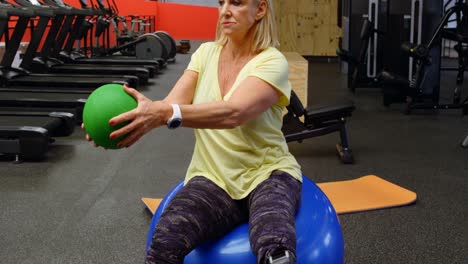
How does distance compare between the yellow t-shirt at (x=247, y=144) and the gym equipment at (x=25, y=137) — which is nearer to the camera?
the yellow t-shirt at (x=247, y=144)

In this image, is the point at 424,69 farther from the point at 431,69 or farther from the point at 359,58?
the point at 359,58

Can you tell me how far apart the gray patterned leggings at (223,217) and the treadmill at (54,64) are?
4.24 metres

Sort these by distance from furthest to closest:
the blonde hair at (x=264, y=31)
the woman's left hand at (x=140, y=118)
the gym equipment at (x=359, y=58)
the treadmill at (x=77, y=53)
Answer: the treadmill at (x=77, y=53), the gym equipment at (x=359, y=58), the blonde hair at (x=264, y=31), the woman's left hand at (x=140, y=118)

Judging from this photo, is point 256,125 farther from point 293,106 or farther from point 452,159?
point 452,159

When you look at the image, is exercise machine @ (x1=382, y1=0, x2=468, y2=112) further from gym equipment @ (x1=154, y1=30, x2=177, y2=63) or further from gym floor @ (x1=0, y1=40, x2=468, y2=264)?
gym equipment @ (x1=154, y1=30, x2=177, y2=63)

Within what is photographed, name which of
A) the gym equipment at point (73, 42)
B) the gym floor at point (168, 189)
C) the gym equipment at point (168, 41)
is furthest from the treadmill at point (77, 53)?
the gym floor at point (168, 189)

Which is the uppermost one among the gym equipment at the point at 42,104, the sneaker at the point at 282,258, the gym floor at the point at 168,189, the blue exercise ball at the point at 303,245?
the sneaker at the point at 282,258

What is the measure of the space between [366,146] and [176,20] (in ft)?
28.3

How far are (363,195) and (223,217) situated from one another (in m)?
1.67

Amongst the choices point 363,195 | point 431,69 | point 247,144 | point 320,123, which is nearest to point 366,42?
point 431,69

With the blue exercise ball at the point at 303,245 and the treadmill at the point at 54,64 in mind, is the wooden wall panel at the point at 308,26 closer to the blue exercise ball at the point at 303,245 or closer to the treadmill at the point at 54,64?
the treadmill at the point at 54,64

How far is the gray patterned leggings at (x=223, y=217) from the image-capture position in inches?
56.9

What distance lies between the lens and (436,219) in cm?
281

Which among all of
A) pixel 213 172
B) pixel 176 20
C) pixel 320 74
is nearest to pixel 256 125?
pixel 213 172
